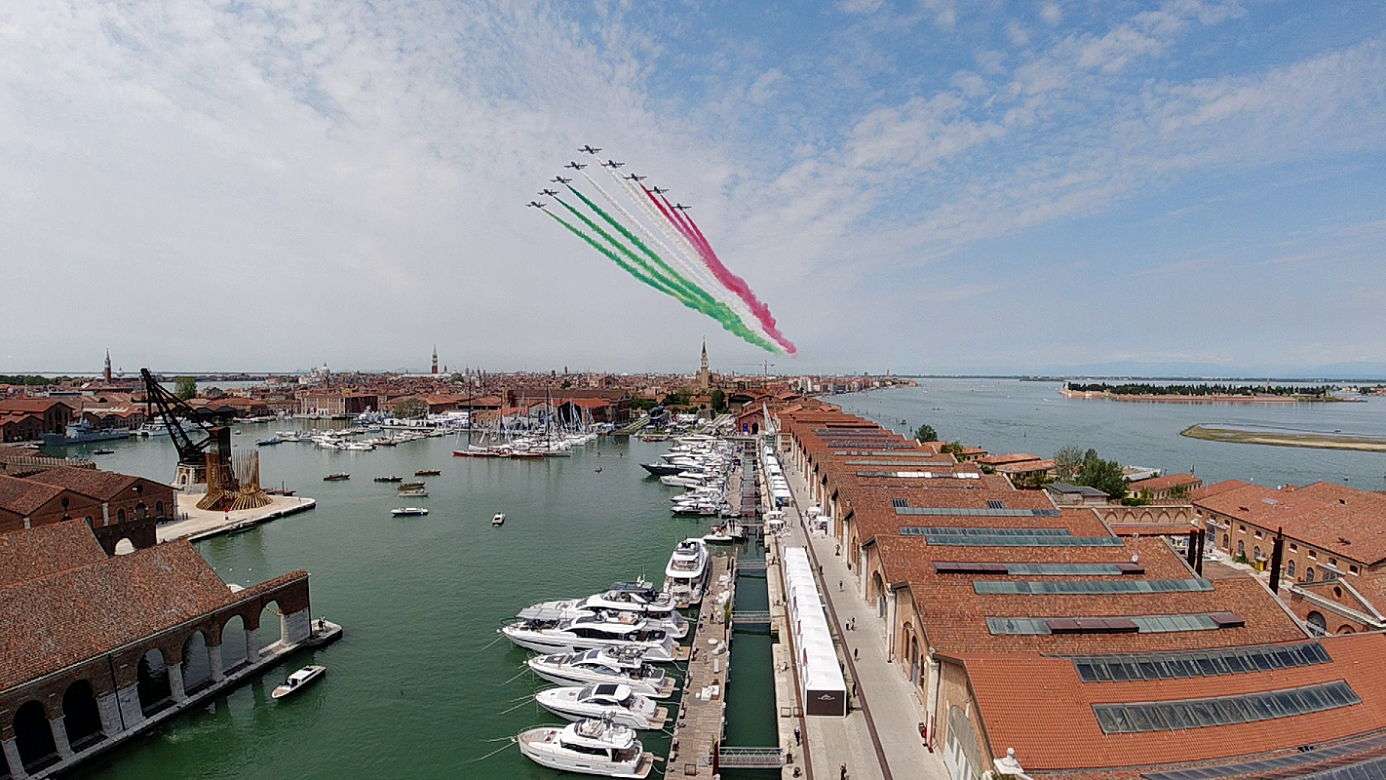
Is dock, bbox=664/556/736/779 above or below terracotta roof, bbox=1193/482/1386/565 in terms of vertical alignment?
below

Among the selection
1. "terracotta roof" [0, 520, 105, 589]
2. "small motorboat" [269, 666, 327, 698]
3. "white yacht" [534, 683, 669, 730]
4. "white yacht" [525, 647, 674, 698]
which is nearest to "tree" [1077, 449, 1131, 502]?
"white yacht" [525, 647, 674, 698]

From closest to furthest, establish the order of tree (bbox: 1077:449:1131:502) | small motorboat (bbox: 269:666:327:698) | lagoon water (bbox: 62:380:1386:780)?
lagoon water (bbox: 62:380:1386:780)
small motorboat (bbox: 269:666:327:698)
tree (bbox: 1077:449:1131:502)

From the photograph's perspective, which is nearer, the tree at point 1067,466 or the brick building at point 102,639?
the brick building at point 102,639

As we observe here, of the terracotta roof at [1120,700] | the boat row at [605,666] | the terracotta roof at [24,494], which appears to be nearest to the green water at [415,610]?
the boat row at [605,666]

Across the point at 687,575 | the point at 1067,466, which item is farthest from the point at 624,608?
the point at 1067,466

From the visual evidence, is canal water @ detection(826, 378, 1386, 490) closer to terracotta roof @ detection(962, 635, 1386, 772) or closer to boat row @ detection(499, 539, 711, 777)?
terracotta roof @ detection(962, 635, 1386, 772)

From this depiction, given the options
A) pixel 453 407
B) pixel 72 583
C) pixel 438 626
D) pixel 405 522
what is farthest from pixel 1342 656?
pixel 453 407

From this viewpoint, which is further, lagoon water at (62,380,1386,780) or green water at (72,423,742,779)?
lagoon water at (62,380,1386,780)

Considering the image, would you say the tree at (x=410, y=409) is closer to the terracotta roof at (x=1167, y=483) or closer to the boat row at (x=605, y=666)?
the boat row at (x=605, y=666)
